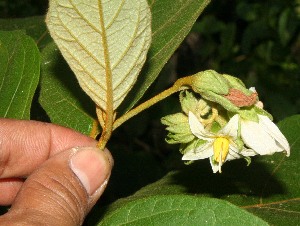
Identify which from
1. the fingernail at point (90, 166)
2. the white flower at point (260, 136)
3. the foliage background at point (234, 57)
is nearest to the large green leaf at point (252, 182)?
the fingernail at point (90, 166)

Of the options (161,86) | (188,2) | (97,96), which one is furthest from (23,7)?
(97,96)

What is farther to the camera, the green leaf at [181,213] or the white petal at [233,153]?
the white petal at [233,153]

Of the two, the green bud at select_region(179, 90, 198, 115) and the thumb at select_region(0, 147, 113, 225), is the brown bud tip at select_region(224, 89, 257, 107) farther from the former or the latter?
the thumb at select_region(0, 147, 113, 225)

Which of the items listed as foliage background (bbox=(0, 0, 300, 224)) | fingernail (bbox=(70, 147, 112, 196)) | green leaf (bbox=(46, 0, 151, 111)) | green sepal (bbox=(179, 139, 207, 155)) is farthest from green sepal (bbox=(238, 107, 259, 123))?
foliage background (bbox=(0, 0, 300, 224))

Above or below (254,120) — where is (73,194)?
below

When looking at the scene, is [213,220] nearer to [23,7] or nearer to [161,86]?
[161,86]

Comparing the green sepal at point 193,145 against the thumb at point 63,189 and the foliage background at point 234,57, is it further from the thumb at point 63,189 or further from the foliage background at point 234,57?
the foliage background at point 234,57

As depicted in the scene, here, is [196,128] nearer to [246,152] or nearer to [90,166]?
[246,152]
